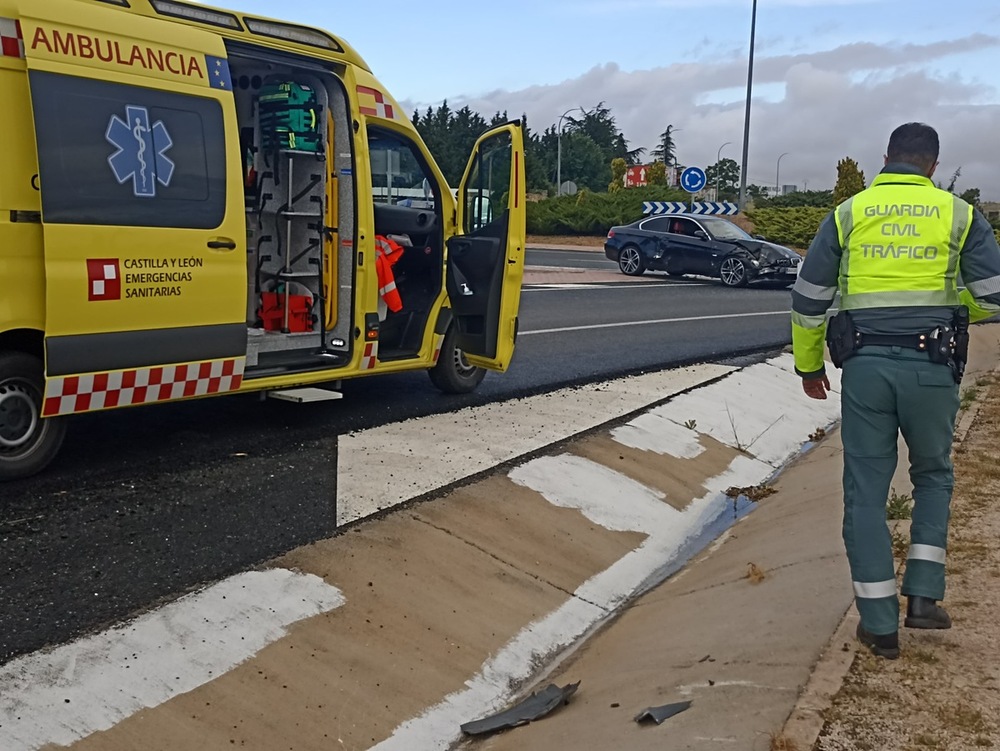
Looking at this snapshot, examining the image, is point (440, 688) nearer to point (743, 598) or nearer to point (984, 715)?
point (743, 598)

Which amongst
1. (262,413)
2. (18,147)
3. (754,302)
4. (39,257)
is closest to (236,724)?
(39,257)

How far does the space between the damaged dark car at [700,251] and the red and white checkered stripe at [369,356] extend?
48.3ft

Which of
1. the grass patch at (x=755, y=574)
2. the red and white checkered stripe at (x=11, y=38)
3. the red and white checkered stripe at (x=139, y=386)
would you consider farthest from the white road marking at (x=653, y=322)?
the red and white checkered stripe at (x=11, y=38)

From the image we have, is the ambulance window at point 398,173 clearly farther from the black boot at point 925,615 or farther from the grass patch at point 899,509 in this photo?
the black boot at point 925,615

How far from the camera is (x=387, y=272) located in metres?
8.14

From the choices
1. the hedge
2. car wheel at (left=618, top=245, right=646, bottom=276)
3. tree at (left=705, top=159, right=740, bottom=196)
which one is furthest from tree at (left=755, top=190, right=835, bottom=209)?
car wheel at (left=618, top=245, right=646, bottom=276)

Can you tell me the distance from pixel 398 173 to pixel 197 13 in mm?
2292

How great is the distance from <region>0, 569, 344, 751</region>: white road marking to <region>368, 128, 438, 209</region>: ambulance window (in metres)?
4.02

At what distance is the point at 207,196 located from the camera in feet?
20.7

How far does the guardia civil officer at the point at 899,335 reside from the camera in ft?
13.1

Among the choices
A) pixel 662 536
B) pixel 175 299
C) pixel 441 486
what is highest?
pixel 175 299

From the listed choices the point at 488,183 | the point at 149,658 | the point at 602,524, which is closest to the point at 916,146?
the point at 602,524

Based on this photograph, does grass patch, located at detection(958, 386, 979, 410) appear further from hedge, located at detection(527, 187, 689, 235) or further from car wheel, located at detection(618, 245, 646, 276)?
hedge, located at detection(527, 187, 689, 235)

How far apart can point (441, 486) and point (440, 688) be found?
2.01 metres
